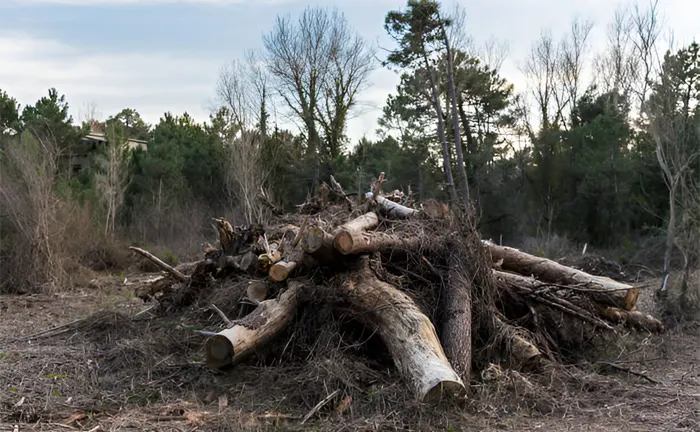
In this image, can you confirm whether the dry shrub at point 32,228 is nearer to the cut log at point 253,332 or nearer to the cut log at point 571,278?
the cut log at point 253,332

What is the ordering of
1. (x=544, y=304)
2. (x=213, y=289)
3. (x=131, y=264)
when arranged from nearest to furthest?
(x=544, y=304) → (x=213, y=289) → (x=131, y=264)

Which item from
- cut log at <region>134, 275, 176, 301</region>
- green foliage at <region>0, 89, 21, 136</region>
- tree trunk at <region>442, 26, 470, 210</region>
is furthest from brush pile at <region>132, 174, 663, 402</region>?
green foliage at <region>0, 89, 21, 136</region>

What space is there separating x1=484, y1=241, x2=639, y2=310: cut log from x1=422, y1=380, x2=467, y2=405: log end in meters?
2.54

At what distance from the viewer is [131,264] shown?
55.7 feet

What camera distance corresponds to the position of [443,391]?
4617 mm

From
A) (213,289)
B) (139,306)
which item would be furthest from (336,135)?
(213,289)

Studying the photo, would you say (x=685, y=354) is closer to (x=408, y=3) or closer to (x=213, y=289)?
(x=213, y=289)

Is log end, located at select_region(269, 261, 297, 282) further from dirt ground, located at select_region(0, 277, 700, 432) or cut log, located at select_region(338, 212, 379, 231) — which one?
cut log, located at select_region(338, 212, 379, 231)

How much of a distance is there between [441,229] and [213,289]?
3.03 m

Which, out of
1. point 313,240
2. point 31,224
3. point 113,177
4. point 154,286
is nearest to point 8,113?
point 113,177

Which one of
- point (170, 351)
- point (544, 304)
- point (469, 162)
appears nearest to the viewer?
point (170, 351)

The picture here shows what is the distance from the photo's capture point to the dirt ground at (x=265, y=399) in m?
4.59

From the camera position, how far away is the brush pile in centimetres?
540

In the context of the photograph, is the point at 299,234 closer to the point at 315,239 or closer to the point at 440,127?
the point at 315,239
